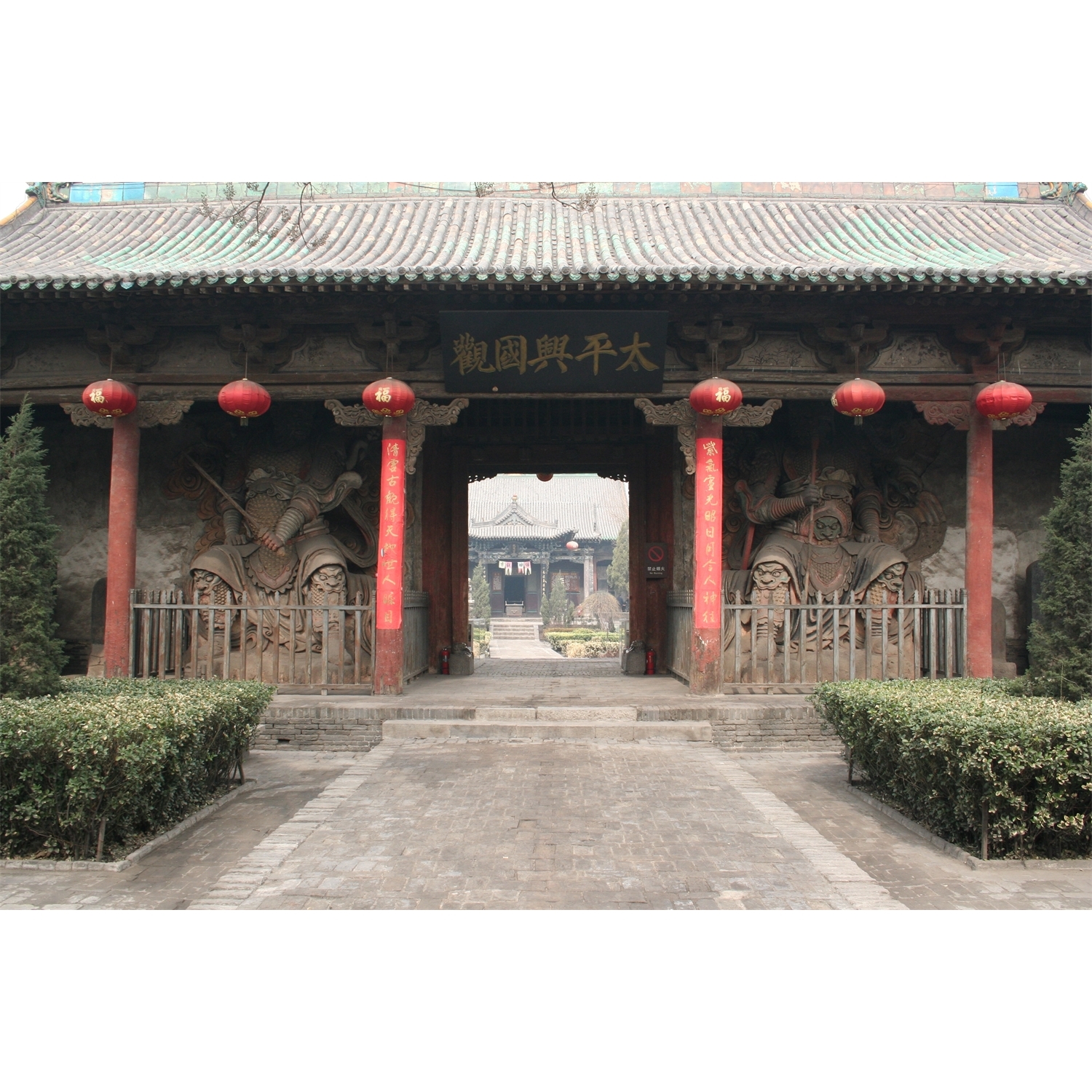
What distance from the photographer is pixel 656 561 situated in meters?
11.9

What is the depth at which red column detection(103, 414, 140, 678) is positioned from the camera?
8.83 meters

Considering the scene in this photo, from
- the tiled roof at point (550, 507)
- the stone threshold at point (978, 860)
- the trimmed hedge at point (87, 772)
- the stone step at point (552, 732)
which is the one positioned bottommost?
the stone threshold at point (978, 860)

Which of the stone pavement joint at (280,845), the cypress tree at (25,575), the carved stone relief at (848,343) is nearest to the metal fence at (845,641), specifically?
the carved stone relief at (848,343)

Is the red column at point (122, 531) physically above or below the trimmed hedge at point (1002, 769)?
above

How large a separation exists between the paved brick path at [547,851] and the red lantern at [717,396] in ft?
12.3

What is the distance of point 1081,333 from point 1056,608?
15.1ft

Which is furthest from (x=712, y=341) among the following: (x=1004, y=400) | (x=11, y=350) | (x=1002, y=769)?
(x=11, y=350)

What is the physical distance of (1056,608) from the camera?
6.00 metres

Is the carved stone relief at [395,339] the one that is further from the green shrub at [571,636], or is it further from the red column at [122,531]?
the green shrub at [571,636]

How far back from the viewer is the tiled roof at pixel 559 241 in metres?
7.78

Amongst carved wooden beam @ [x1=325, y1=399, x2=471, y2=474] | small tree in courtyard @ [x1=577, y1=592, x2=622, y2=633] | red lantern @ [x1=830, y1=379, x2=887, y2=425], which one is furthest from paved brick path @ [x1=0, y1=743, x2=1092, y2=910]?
small tree in courtyard @ [x1=577, y1=592, x2=622, y2=633]

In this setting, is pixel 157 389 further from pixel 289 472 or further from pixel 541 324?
pixel 541 324

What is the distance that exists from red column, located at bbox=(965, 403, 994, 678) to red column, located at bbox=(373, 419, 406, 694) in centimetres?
631

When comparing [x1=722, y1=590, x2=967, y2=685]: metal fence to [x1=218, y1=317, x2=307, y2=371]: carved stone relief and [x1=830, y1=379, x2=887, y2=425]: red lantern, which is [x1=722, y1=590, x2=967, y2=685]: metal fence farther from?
[x1=218, y1=317, x2=307, y2=371]: carved stone relief
